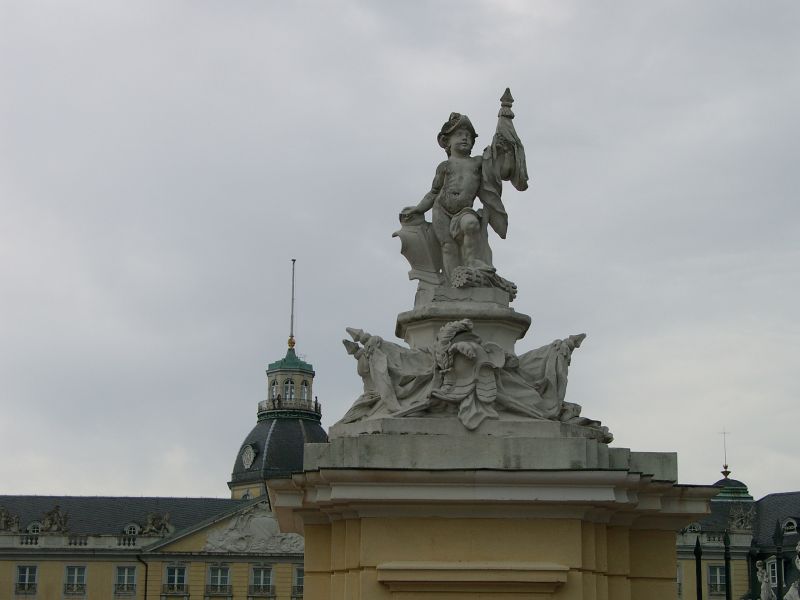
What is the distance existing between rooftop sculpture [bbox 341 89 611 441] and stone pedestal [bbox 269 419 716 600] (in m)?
0.25

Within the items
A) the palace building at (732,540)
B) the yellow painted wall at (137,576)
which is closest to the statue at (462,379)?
the palace building at (732,540)

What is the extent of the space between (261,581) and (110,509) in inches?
375

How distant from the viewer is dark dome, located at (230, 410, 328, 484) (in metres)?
106

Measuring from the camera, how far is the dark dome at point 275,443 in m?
106

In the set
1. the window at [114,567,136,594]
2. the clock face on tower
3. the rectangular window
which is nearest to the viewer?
the window at [114,567,136,594]

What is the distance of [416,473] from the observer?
13523mm

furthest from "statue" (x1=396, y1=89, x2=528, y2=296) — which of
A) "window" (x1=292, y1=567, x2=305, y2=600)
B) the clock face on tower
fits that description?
the clock face on tower

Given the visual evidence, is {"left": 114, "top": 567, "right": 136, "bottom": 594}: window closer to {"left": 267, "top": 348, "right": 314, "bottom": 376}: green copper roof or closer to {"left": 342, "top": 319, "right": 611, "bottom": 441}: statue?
{"left": 267, "top": 348, "right": 314, "bottom": 376}: green copper roof

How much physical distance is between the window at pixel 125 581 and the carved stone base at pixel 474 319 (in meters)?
75.8

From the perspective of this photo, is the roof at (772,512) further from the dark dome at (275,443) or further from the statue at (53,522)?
the statue at (53,522)

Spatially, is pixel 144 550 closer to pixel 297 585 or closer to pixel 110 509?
pixel 110 509

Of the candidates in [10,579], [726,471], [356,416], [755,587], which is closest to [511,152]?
[356,416]

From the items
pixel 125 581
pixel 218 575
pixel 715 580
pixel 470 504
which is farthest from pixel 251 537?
pixel 470 504

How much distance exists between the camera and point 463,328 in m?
14.2
